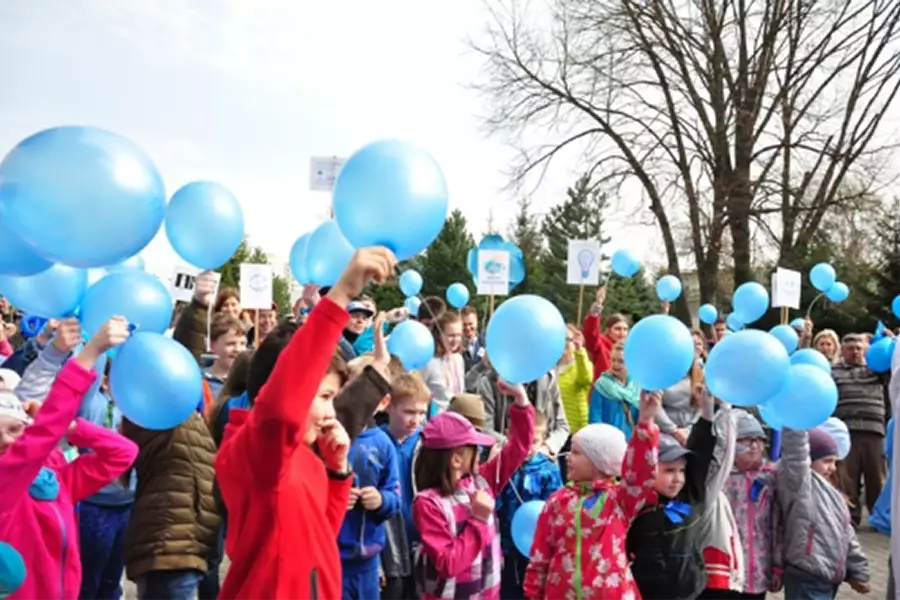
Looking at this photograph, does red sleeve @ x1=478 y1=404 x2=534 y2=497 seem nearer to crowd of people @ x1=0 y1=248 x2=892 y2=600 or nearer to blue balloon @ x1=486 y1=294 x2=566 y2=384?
crowd of people @ x1=0 y1=248 x2=892 y2=600

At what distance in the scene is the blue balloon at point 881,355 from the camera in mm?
8602

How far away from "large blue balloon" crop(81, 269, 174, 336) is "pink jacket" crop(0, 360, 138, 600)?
44cm

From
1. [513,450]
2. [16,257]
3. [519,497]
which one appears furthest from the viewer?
[519,497]

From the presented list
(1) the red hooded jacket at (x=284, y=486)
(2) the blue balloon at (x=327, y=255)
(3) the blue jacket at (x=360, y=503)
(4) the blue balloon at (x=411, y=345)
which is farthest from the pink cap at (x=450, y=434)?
(4) the blue balloon at (x=411, y=345)

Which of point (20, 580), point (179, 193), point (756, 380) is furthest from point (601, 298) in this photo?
point (20, 580)

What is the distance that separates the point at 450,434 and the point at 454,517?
35 cm

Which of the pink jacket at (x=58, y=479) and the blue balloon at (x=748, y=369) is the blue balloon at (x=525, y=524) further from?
the pink jacket at (x=58, y=479)

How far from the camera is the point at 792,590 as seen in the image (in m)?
4.48

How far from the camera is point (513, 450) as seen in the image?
4148 mm

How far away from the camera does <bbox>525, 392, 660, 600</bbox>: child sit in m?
3.40

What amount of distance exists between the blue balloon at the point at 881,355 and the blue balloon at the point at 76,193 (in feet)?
26.1

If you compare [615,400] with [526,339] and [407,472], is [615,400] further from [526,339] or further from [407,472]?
[526,339]

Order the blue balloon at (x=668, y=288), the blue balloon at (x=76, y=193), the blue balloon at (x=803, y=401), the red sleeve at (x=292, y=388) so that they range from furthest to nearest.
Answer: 1. the blue balloon at (x=668, y=288)
2. the blue balloon at (x=803, y=401)
3. the blue balloon at (x=76, y=193)
4. the red sleeve at (x=292, y=388)

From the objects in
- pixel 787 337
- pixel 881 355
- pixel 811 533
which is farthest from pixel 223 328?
pixel 881 355
